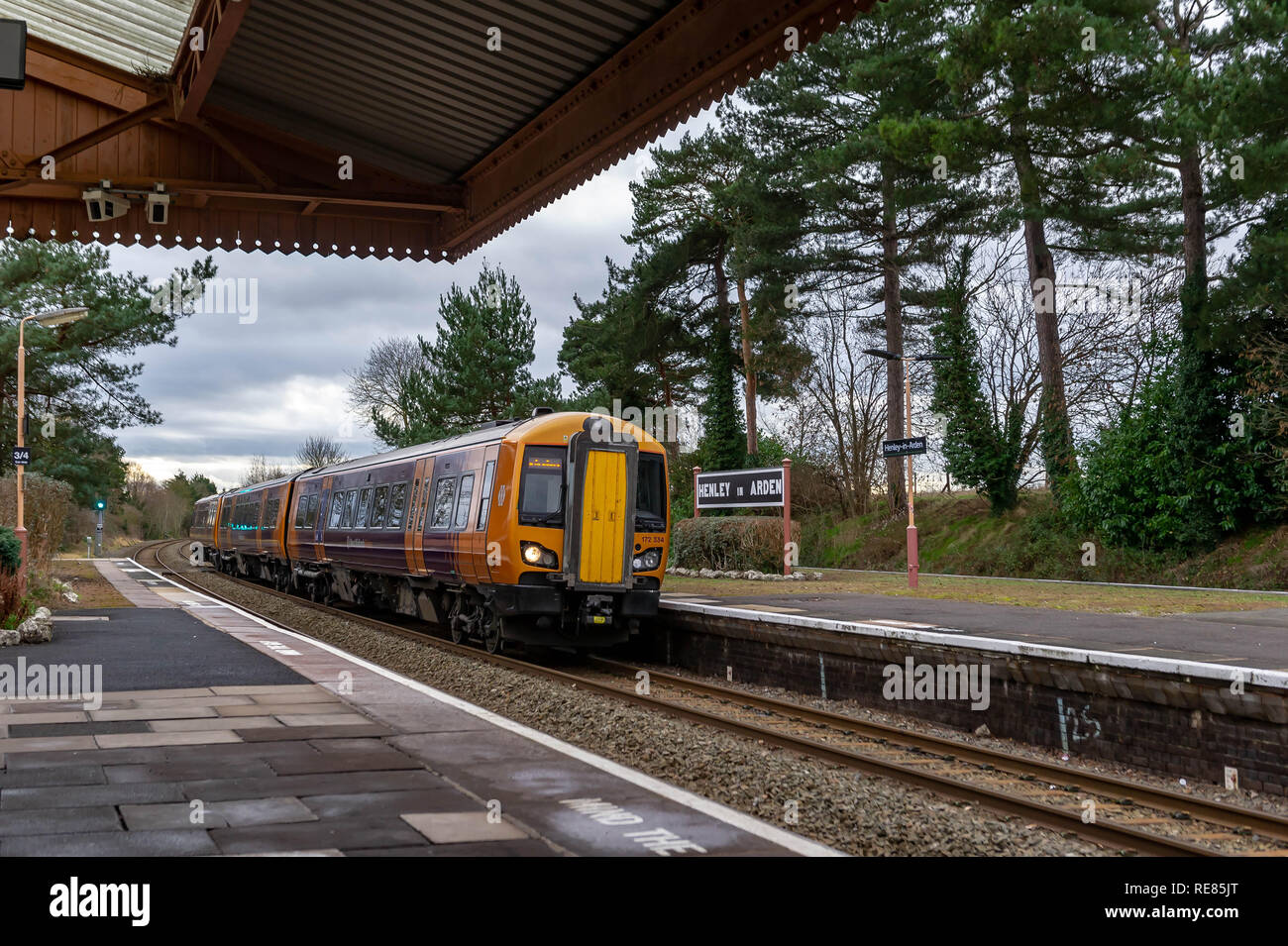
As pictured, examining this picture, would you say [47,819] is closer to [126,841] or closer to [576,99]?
[126,841]

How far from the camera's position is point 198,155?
805cm

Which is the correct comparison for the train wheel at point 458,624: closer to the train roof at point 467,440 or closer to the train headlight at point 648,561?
the train roof at point 467,440

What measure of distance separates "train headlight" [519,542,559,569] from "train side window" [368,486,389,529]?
5.83m

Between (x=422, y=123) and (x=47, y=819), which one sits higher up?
(x=422, y=123)

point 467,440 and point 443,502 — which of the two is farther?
point 467,440

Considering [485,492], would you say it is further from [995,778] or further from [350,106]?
[995,778]

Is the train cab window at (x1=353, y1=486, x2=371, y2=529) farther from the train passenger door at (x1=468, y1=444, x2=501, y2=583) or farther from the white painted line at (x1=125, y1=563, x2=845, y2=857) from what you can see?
the white painted line at (x1=125, y1=563, x2=845, y2=857)

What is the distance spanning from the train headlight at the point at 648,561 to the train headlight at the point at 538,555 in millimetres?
1155

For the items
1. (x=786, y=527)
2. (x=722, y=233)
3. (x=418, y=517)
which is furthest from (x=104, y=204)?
(x=722, y=233)

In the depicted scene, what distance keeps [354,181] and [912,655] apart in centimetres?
719

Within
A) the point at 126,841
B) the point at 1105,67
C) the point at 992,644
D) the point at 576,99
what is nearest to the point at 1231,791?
the point at 992,644

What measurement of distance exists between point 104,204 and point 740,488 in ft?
67.3

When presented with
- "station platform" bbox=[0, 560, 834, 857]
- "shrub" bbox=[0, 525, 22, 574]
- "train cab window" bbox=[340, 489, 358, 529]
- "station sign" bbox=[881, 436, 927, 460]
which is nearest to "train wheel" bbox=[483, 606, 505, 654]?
"station platform" bbox=[0, 560, 834, 857]

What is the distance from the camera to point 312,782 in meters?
6.54
